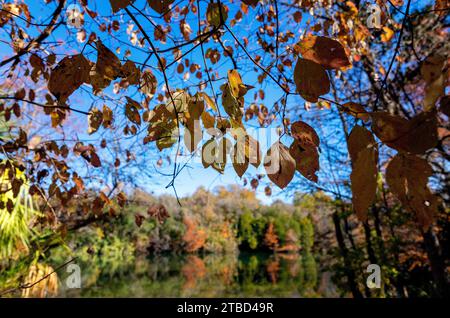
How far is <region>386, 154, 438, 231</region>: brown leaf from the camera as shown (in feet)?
1.05

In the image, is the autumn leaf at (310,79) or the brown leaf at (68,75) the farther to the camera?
the brown leaf at (68,75)

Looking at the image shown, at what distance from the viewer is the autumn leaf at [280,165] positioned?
17.1 inches

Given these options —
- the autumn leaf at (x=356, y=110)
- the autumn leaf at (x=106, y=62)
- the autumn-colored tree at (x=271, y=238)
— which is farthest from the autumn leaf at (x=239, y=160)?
the autumn-colored tree at (x=271, y=238)

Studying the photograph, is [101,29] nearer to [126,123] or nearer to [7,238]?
[126,123]

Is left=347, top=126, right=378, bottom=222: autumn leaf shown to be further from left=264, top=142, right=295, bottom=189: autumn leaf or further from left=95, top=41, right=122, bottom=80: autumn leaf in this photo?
left=95, top=41, right=122, bottom=80: autumn leaf

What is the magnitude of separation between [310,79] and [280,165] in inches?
5.1

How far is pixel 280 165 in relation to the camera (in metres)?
0.44

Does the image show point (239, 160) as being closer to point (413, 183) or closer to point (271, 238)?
point (413, 183)

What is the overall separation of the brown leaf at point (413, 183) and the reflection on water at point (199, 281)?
815cm

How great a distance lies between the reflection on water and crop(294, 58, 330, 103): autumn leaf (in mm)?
8102

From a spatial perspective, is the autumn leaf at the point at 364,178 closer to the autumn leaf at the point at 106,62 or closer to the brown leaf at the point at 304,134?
the brown leaf at the point at 304,134

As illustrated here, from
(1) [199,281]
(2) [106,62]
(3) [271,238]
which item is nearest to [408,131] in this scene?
(2) [106,62]

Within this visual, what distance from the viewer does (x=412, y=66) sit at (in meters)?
3.32

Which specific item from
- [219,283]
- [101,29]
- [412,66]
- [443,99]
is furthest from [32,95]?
[219,283]
